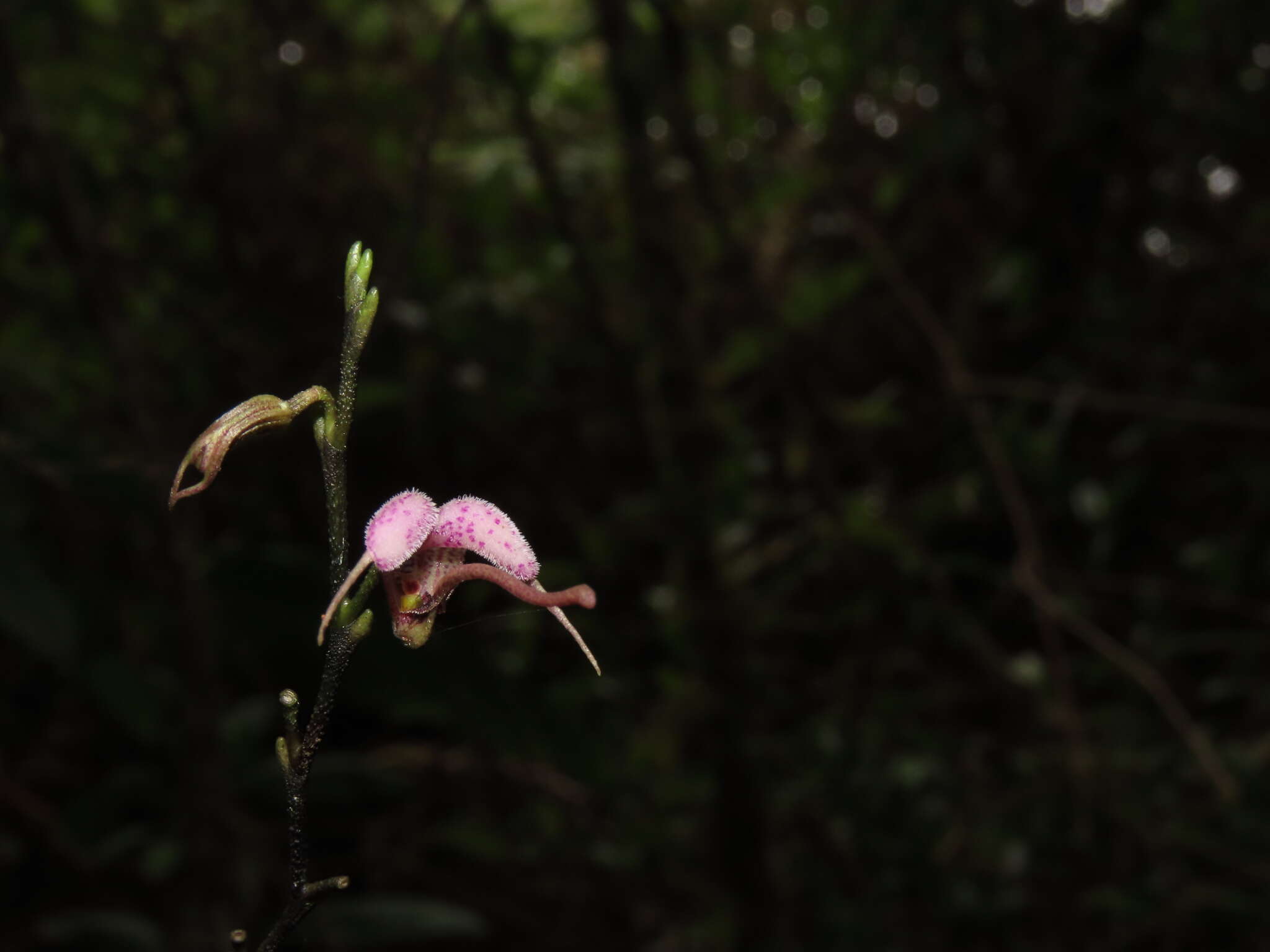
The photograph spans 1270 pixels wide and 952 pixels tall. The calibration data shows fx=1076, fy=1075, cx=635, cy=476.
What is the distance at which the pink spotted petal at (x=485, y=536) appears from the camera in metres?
0.64

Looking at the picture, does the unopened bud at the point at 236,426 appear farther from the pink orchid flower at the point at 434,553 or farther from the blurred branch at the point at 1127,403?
the blurred branch at the point at 1127,403

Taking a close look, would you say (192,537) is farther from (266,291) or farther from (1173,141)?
(1173,141)

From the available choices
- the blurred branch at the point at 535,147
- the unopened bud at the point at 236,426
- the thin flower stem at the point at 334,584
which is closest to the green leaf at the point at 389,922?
the blurred branch at the point at 535,147

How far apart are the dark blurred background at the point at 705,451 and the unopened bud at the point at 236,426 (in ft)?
4.83

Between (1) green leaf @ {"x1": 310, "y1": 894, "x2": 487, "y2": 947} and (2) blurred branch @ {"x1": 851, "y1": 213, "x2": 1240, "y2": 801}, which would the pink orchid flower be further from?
(2) blurred branch @ {"x1": 851, "y1": 213, "x2": 1240, "y2": 801}

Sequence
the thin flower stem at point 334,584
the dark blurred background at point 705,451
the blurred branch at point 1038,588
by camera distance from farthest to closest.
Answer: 1. the dark blurred background at point 705,451
2. the blurred branch at point 1038,588
3. the thin flower stem at point 334,584

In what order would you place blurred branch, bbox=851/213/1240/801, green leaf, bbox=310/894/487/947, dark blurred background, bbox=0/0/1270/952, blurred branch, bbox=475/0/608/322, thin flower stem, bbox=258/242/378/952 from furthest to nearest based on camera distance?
dark blurred background, bbox=0/0/1270/952, blurred branch, bbox=851/213/1240/801, blurred branch, bbox=475/0/608/322, green leaf, bbox=310/894/487/947, thin flower stem, bbox=258/242/378/952

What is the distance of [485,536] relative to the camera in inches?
25.6

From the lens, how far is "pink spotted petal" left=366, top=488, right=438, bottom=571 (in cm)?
59

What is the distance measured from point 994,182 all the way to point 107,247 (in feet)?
9.36

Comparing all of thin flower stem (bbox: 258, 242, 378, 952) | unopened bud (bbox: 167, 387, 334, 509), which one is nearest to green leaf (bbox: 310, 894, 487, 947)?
thin flower stem (bbox: 258, 242, 378, 952)

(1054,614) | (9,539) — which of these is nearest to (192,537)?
(9,539)

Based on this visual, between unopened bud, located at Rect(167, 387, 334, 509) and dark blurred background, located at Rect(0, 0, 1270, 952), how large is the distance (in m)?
1.47

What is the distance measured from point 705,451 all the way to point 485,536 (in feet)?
6.92
